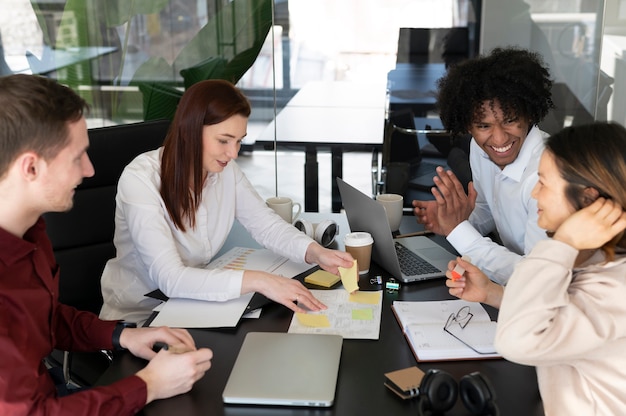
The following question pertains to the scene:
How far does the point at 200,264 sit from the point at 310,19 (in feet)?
7.59

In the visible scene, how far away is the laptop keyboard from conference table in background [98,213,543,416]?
204mm

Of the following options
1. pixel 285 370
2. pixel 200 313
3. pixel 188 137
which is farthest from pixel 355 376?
pixel 188 137

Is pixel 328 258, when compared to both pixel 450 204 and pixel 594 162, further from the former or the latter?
pixel 594 162


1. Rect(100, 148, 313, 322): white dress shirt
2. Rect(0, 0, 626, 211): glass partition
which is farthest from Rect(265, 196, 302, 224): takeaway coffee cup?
Rect(0, 0, 626, 211): glass partition

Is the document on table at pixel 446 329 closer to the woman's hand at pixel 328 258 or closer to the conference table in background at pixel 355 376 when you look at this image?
the conference table in background at pixel 355 376

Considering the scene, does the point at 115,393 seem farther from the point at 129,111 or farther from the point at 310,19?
the point at 310,19

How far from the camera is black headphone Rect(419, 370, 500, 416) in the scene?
1.17m

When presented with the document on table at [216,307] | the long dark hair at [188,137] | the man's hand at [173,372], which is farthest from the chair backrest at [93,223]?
the man's hand at [173,372]

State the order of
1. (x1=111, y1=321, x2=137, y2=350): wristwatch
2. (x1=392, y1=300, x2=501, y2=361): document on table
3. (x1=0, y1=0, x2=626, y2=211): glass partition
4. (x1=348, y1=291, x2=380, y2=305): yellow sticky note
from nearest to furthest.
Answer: (x1=392, y1=300, x2=501, y2=361): document on table
(x1=111, y1=321, x2=137, y2=350): wristwatch
(x1=348, y1=291, x2=380, y2=305): yellow sticky note
(x1=0, y1=0, x2=626, y2=211): glass partition

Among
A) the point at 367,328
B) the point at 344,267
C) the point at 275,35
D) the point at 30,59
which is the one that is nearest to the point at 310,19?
the point at 275,35

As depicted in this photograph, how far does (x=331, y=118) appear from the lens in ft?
13.4

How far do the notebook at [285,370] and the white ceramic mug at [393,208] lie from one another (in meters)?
0.83

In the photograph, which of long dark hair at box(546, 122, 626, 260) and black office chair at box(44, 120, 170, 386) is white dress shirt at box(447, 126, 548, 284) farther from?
black office chair at box(44, 120, 170, 386)

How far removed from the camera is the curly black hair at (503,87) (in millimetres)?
2143
